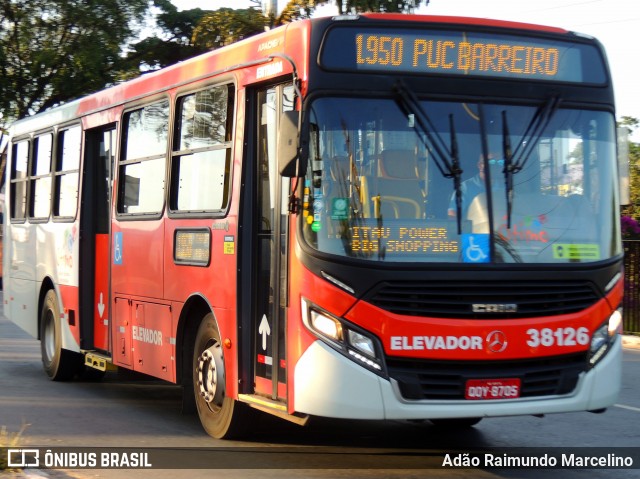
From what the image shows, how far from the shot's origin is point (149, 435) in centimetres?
942

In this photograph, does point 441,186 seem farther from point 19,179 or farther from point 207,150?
point 19,179

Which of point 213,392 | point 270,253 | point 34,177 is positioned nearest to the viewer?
point 270,253

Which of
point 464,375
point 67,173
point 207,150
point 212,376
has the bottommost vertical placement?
point 212,376

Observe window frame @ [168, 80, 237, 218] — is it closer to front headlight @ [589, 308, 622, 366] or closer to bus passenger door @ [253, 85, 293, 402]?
bus passenger door @ [253, 85, 293, 402]

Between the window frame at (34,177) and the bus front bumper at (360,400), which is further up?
the window frame at (34,177)

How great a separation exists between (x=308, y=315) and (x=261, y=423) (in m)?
2.33

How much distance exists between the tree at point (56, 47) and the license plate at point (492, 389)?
27.1 m

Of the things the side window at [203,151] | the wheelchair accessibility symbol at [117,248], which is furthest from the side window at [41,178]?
the side window at [203,151]

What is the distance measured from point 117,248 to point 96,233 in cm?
108

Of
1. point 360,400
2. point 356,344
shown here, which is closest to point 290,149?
point 356,344

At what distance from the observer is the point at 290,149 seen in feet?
24.6

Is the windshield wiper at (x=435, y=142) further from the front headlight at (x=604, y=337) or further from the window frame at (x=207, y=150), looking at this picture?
the window frame at (x=207, y=150)

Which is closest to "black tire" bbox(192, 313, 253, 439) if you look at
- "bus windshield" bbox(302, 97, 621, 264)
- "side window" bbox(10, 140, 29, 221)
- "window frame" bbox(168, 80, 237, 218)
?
"window frame" bbox(168, 80, 237, 218)

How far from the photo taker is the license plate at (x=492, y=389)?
7531mm
